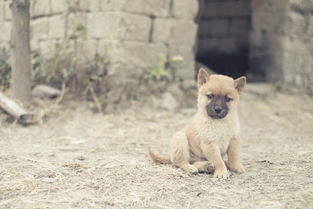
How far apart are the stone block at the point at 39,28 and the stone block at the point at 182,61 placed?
A: 201 centimetres

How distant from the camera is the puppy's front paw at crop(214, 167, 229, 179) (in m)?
3.97

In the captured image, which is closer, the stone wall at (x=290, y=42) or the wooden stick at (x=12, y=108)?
the wooden stick at (x=12, y=108)

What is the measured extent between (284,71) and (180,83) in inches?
83.5

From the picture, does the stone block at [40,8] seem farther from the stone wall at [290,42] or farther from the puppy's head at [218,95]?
the puppy's head at [218,95]

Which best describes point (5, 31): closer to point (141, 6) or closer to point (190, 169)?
point (141, 6)

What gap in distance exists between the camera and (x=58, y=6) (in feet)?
24.2

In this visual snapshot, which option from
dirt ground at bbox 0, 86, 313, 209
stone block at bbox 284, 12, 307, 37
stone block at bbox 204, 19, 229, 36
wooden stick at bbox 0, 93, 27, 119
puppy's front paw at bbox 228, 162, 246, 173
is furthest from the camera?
stone block at bbox 204, 19, 229, 36

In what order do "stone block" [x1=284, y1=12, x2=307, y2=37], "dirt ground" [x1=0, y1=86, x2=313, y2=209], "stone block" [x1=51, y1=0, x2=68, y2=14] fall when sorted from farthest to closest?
"stone block" [x1=284, y1=12, x2=307, y2=37] < "stone block" [x1=51, y1=0, x2=68, y2=14] < "dirt ground" [x1=0, y1=86, x2=313, y2=209]

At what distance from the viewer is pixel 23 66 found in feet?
21.9

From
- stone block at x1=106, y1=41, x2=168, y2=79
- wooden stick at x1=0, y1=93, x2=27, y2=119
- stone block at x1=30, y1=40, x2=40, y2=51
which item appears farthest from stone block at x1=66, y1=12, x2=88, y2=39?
wooden stick at x1=0, y1=93, x2=27, y2=119

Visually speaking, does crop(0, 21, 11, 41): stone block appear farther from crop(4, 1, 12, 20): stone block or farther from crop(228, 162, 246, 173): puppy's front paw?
crop(228, 162, 246, 173): puppy's front paw

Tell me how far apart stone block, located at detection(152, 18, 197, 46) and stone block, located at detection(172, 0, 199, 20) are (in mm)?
84

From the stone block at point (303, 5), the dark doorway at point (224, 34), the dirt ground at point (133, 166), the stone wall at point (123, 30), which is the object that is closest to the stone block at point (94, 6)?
the stone wall at point (123, 30)

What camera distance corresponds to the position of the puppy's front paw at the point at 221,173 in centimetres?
397
